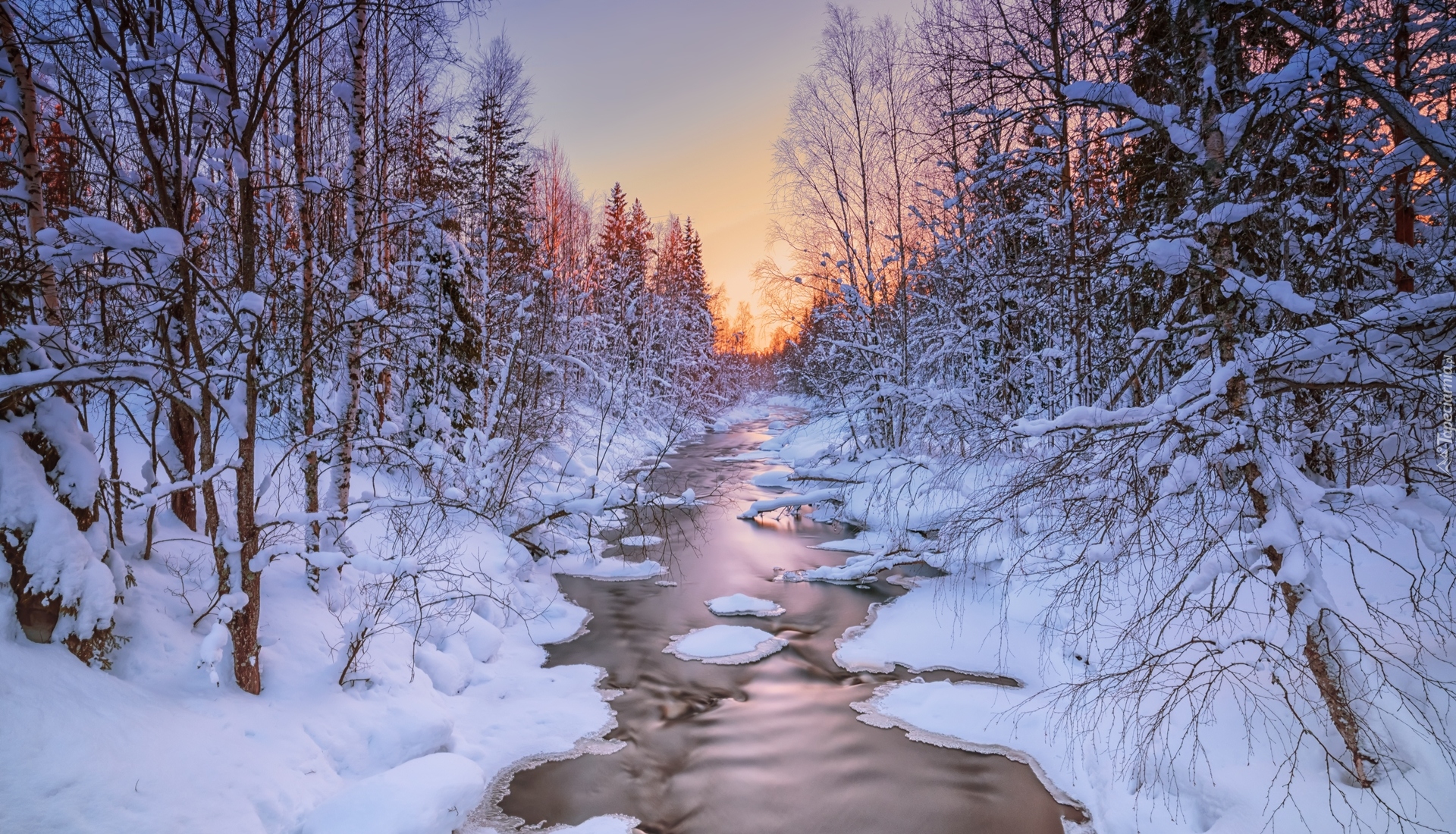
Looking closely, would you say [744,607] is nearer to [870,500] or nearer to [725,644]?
[725,644]

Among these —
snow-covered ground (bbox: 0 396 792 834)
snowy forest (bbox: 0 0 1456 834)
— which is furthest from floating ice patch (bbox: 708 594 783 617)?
snow-covered ground (bbox: 0 396 792 834)

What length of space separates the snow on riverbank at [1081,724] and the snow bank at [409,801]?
12.0 feet

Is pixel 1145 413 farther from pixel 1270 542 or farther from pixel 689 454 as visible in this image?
pixel 689 454

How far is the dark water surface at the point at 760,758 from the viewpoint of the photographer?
4.80 metres

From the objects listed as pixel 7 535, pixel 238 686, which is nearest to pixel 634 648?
pixel 238 686

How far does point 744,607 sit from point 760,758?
3.49m

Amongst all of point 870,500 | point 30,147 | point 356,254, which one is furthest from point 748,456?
point 30,147

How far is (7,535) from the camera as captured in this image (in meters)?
3.42

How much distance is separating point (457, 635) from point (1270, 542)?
6840 mm

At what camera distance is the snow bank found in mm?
3803

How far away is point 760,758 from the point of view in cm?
559

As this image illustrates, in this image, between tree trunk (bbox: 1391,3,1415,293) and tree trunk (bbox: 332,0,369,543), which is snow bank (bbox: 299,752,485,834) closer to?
tree trunk (bbox: 332,0,369,543)

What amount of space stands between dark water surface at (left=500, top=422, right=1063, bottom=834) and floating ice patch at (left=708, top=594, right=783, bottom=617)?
0.51ft

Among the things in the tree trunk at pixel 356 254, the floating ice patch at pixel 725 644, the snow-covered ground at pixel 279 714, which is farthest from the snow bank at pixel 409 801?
the floating ice patch at pixel 725 644
